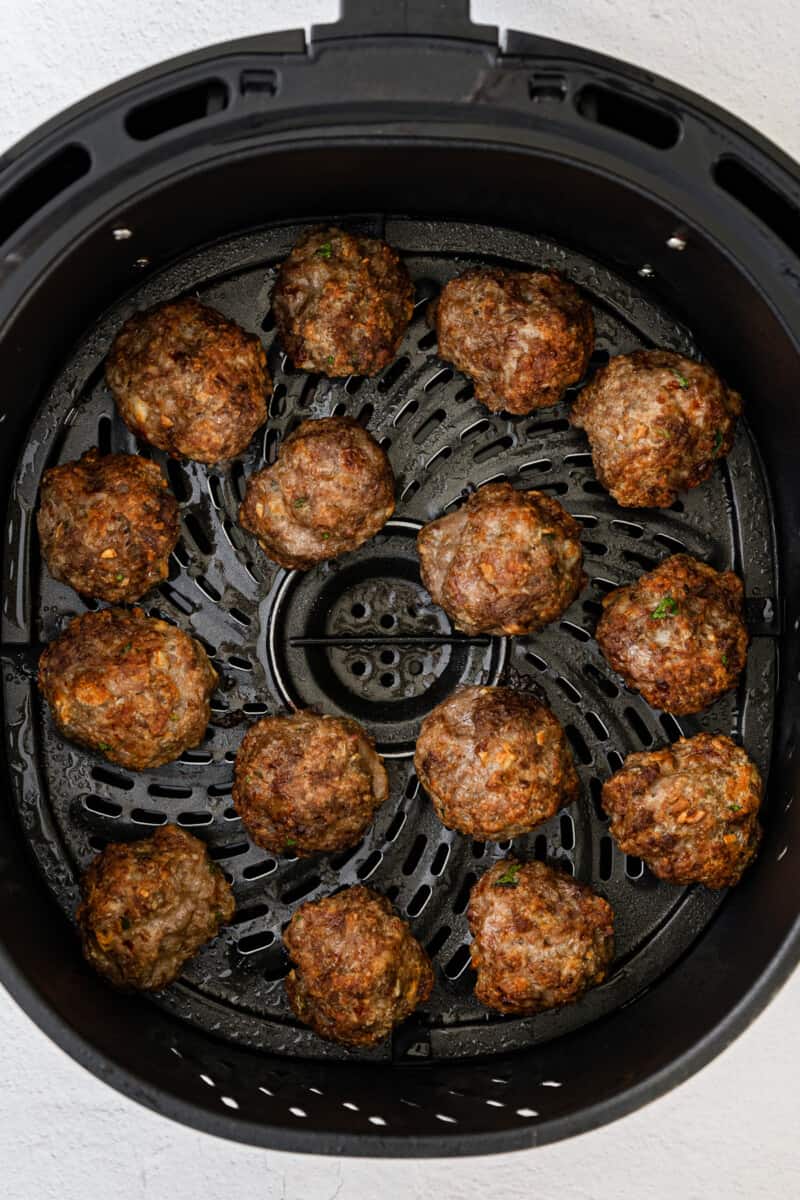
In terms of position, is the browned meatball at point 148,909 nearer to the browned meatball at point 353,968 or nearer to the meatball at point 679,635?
the browned meatball at point 353,968

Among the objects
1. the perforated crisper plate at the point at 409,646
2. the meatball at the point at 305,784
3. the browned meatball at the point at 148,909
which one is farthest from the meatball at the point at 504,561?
the browned meatball at the point at 148,909

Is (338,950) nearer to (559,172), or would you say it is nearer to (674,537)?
(674,537)

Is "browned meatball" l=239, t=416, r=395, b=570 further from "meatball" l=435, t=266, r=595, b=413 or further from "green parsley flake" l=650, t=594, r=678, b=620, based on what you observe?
"green parsley flake" l=650, t=594, r=678, b=620

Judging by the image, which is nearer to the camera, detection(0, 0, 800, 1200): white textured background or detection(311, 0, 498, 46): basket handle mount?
detection(311, 0, 498, 46): basket handle mount

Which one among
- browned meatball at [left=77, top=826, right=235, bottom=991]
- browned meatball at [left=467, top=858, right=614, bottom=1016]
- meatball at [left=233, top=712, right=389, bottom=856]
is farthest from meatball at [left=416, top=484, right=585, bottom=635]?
browned meatball at [left=77, top=826, right=235, bottom=991]

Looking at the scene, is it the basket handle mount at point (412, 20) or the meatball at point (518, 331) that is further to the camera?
the meatball at point (518, 331)

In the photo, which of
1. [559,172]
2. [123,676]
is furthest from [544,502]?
[123,676]
